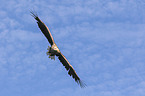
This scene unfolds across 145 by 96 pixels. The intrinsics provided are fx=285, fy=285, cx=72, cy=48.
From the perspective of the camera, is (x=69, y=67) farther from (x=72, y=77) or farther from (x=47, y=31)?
(x=47, y=31)

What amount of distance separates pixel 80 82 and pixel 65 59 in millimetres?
2058

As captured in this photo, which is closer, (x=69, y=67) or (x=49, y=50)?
(x=49, y=50)

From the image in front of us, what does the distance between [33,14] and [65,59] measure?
3.49 meters

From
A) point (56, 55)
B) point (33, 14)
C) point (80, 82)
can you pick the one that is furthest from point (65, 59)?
point (33, 14)

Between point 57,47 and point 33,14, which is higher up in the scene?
point 33,14

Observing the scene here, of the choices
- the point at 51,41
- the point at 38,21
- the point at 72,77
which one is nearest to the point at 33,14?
the point at 38,21

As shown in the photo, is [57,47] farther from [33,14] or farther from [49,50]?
[33,14]

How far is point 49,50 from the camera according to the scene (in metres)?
17.3

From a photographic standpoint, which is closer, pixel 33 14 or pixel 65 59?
pixel 33 14

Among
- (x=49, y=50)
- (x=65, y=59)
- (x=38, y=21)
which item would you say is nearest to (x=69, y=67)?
(x=65, y=59)

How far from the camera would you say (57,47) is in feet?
57.1

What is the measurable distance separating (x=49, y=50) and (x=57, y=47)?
53 cm

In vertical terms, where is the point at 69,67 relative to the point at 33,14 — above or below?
below

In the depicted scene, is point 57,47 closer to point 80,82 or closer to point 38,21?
point 38,21
